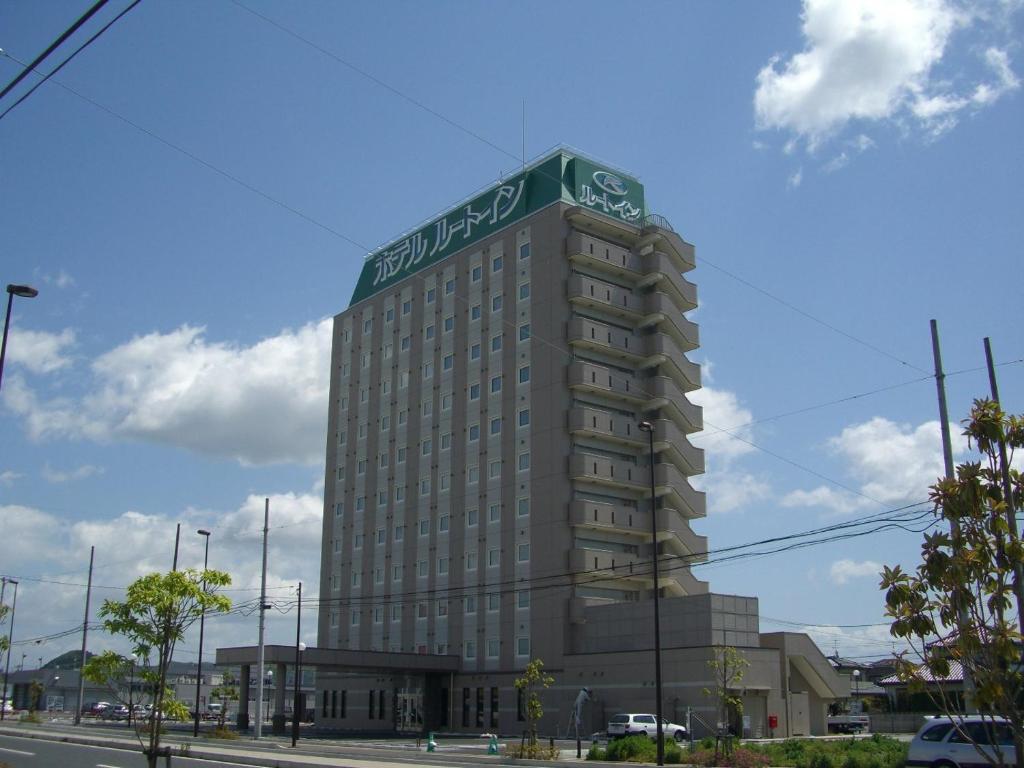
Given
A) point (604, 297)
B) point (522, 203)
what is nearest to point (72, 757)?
point (604, 297)

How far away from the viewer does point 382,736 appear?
71062 mm

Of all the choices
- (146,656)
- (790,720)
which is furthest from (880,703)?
(146,656)

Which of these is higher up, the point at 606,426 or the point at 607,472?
the point at 606,426

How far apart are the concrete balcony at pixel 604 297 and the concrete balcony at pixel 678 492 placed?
1242cm

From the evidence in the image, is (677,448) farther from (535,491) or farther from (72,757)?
(72,757)

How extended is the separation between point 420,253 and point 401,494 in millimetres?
22017

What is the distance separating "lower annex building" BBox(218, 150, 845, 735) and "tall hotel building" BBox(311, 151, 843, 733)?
165 mm

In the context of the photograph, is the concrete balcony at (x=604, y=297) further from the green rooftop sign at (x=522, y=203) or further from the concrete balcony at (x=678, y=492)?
the concrete balcony at (x=678, y=492)

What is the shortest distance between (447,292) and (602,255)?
51.4ft

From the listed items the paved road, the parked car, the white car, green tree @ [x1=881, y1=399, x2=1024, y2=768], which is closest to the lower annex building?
the parked car

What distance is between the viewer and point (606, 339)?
251ft

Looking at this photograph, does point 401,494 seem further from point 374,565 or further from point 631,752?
point 631,752

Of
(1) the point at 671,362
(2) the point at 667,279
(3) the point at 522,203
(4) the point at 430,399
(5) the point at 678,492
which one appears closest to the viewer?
(5) the point at 678,492

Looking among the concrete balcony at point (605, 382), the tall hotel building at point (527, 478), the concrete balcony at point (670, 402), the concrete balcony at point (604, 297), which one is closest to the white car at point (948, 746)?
the tall hotel building at point (527, 478)
